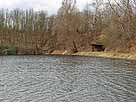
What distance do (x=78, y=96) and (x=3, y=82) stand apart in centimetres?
978

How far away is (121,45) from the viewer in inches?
2928

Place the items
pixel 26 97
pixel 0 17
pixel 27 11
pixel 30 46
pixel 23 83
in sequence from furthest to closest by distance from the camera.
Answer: pixel 27 11, pixel 0 17, pixel 30 46, pixel 23 83, pixel 26 97

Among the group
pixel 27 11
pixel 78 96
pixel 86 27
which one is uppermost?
pixel 27 11

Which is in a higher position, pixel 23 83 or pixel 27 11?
pixel 27 11

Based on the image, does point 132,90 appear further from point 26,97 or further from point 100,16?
point 100,16

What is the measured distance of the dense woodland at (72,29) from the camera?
7288 centimetres

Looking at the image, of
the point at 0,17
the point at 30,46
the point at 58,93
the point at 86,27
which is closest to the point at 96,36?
the point at 86,27

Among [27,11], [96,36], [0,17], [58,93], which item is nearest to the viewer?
[58,93]

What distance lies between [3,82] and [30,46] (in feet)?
247

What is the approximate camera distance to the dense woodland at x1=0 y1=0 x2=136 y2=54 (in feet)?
239

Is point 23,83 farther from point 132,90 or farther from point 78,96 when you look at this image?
point 132,90

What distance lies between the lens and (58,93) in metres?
24.3

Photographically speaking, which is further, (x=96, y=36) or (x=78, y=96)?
(x=96, y=36)

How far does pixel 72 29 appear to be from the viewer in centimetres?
8900
